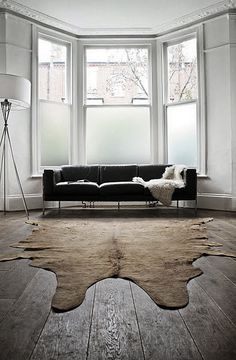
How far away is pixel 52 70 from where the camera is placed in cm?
627

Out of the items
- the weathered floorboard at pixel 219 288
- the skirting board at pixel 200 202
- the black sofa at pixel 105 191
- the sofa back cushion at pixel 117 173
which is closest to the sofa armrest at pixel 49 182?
the black sofa at pixel 105 191

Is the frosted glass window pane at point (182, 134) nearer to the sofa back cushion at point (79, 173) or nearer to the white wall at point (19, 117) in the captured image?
the sofa back cushion at point (79, 173)

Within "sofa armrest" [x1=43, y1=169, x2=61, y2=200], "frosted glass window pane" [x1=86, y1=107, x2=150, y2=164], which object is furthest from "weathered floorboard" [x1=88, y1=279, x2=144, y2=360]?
"frosted glass window pane" [x1=86, y1=107, x2=150, y2=164]

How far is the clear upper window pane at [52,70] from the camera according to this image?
6152 millimetres

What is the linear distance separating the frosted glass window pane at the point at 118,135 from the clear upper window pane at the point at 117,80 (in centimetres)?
19

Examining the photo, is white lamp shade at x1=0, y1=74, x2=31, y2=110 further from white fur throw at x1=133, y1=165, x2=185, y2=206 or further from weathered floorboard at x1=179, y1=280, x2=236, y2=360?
weathered floorboard at x1=179, y1=280, x2=236, y2=360

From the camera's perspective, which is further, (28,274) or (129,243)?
(129,243)

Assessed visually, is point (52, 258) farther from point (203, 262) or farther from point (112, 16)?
point (112, 16)

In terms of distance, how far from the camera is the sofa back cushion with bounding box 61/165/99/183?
Answer: 5816 mm

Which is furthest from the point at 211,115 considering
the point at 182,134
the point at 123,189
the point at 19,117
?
the point at 19,117

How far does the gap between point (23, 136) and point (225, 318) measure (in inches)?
195

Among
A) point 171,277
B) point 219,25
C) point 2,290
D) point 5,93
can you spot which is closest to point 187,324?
point 171,277

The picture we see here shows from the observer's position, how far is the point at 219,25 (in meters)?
5.73

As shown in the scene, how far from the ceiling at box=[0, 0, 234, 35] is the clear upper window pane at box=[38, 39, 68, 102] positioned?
406 mm
